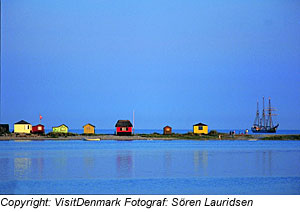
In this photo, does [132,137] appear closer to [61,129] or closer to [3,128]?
[61,129]

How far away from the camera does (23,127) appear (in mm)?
84438

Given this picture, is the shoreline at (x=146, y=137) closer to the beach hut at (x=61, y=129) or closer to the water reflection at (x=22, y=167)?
the beach hut at (x=61, y=129)

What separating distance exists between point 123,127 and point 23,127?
18942 mm

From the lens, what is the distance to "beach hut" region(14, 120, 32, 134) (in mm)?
83562

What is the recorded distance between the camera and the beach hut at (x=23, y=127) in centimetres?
8356

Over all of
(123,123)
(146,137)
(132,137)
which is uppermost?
(123,123)

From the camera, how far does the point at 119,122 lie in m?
81.6

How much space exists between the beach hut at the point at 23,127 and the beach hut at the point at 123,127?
16.8 m

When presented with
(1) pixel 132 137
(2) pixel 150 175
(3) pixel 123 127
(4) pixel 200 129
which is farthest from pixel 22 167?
→ (4) pixel 200 129

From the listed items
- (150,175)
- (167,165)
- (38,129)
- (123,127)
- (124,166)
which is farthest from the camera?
(38,129)

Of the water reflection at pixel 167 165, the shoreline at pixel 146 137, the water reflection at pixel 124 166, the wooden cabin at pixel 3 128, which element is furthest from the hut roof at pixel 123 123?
the water reflection at pixel 167 165

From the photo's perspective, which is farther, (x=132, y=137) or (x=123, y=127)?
(x=123, y=127)

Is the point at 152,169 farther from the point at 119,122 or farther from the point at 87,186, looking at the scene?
the point at 119,122
